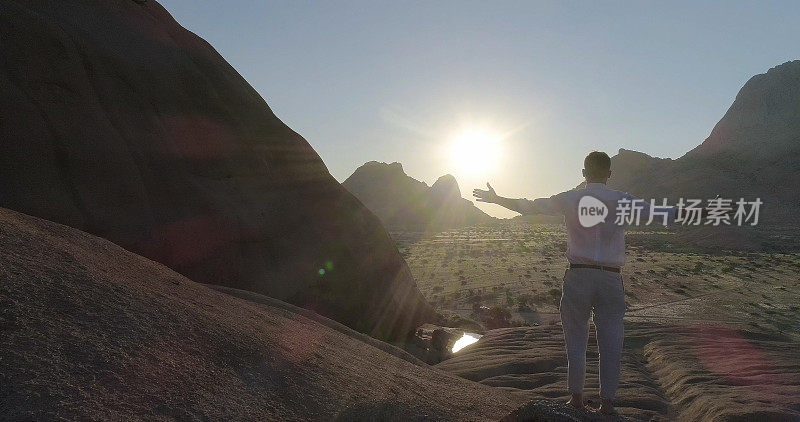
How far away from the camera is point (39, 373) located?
2.38 meters

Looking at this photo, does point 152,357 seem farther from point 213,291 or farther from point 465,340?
point 465,340

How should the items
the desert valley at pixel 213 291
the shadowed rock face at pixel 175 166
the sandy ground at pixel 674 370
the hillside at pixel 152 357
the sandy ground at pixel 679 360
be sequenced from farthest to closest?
the shadowed rock face at pixel 175 166 < the sandy ground at pixel 679 360 < the sandy ground at pixel 674 370 < the desert valley at pixel 213 291 < the hillside at pixel 152 357

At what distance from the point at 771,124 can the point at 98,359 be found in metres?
121

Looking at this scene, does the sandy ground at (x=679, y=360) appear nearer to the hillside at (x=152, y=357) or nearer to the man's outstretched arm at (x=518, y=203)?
the hillside at (x=152, y=357)

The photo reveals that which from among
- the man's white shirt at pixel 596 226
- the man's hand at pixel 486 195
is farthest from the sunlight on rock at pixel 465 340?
the man's white shirt at pixel 596 226

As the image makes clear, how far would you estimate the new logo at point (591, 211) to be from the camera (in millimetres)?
3873

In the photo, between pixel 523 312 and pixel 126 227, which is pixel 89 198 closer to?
pixel 126 227

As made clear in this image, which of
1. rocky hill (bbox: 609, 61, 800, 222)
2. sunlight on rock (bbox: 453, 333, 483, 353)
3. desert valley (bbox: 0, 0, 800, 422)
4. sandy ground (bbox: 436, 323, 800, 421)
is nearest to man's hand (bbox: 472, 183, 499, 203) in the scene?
desert valley (bbox: 0, 0, 800, 422)

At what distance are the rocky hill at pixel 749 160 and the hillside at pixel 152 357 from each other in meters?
89.9

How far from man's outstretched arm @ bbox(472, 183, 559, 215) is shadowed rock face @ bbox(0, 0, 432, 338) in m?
5.80

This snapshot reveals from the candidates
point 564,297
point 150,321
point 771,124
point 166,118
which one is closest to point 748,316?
point 564,297

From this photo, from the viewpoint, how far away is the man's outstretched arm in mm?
4156

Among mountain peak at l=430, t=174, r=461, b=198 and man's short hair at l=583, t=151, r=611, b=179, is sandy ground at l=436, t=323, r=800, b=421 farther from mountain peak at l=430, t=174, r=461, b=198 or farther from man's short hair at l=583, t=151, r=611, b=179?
mountain peak at l=430, t=174, r=461, b=198

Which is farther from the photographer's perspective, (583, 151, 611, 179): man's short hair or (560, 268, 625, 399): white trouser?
(583, 151, 611, 179): man's short hair
